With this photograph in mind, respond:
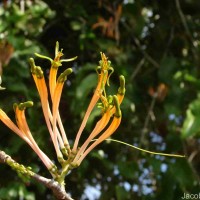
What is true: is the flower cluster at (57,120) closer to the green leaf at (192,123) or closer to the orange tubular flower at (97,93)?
the orange tubular flower at (97,93)

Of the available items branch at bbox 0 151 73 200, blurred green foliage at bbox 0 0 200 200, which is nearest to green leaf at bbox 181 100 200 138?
blurred green foliage at bbox 0 0 200 200

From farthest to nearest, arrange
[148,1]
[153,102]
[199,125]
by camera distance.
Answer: [148,1] → [153,102] → [199,125]

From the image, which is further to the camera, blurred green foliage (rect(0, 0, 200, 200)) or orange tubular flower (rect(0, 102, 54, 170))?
blurred green foliage (rect(0, 0, 200, 200))

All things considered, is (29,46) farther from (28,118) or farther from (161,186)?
(161,186)

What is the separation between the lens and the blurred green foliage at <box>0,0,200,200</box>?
1.66m

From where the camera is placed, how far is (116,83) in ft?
5.83

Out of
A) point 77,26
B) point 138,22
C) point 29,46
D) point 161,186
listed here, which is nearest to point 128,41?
point 138,22

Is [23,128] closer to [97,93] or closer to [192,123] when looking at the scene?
[97,93]

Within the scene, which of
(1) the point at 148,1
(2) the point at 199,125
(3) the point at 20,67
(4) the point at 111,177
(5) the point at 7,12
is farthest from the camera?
(1) the point at 148,1

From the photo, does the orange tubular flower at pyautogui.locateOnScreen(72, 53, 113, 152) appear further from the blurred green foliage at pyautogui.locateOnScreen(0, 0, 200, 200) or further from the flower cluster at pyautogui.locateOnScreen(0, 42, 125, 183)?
the blurred green foliage at pyautogui.locateOnScreen(0, 0, 200, 200)

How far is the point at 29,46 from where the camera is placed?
1.75 meters

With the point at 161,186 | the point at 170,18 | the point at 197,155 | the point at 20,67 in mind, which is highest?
the point at 20,67

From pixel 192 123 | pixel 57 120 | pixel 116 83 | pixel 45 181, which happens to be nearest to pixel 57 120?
pixel 57 120

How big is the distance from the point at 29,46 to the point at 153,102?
52 cm
